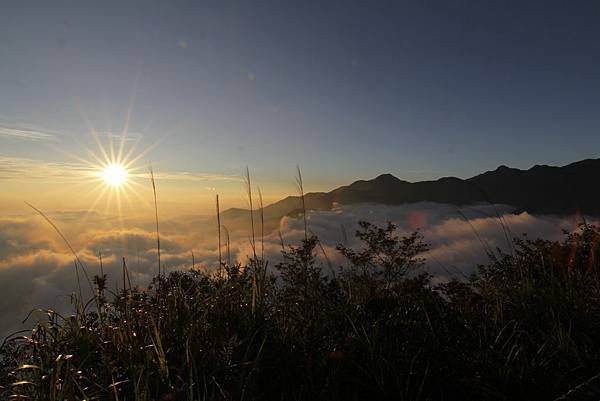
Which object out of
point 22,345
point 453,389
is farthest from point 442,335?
point 22,345

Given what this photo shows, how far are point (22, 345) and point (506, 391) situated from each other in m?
3.92

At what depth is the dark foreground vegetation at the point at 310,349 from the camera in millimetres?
2711

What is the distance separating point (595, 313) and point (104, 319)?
16.2 feet

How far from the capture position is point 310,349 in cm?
332

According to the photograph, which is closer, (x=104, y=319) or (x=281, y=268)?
(x=104, y=319)

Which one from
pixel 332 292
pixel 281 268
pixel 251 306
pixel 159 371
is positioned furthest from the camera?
pixel 281 268

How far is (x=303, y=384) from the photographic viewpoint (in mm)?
2980

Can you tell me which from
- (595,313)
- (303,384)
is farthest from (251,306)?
(595,313)

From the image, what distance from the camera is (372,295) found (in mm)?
4461

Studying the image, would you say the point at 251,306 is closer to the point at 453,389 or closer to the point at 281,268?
the point at 453,389

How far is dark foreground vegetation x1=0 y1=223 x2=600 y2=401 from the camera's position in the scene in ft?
8.89

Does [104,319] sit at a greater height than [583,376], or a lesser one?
greater

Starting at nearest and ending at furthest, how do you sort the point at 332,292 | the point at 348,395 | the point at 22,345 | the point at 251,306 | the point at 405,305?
the point at 348,395 < the point at 22,345 < the point at 251,306 < the point at 405,305 < the point at 332,292

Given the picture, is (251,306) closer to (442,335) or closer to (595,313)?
(442,335)
